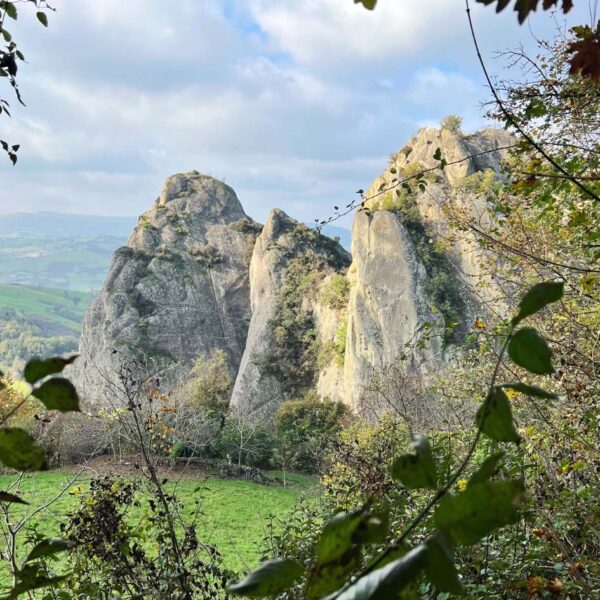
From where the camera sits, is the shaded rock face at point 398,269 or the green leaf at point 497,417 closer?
the green leaf at point 497,417

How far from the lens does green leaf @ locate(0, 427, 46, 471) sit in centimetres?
52

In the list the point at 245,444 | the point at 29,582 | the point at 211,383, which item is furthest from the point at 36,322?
the point at 29,582

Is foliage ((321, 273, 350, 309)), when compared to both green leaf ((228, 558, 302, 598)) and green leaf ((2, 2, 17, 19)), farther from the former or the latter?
green leaf ((228, 558, 302, 598))

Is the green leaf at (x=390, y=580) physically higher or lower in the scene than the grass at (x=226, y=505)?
higher

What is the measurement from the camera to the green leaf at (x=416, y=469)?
427 mm

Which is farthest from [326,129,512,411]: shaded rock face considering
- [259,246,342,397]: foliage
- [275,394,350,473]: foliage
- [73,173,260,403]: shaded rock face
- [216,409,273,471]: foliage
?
[73,173,260,403]: shaded rock face

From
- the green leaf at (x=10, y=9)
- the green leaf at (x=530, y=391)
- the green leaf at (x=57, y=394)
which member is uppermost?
the green leaf at (x=10, y=9)

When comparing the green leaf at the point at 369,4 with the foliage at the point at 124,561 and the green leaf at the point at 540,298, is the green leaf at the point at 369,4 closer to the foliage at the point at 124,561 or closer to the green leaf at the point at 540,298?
the green leaf at the point at 540,298

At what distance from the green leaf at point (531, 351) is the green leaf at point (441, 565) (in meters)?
0.18

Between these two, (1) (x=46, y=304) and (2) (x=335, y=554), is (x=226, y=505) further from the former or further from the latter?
(1) (x=46, y=304)

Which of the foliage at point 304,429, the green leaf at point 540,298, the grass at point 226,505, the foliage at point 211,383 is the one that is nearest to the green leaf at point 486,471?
the green leaf at point 540,298

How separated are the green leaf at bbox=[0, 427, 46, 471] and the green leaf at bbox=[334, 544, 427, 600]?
352 mm

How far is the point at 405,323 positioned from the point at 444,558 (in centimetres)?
2446

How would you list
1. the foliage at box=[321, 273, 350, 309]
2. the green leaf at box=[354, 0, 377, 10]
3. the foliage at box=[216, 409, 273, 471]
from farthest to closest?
the foliage at box=[321, 273, 350, 309] → the foliage at box=[216, 409, 273, 471] → the green leaf at box=[354, 0, 377, 10]
